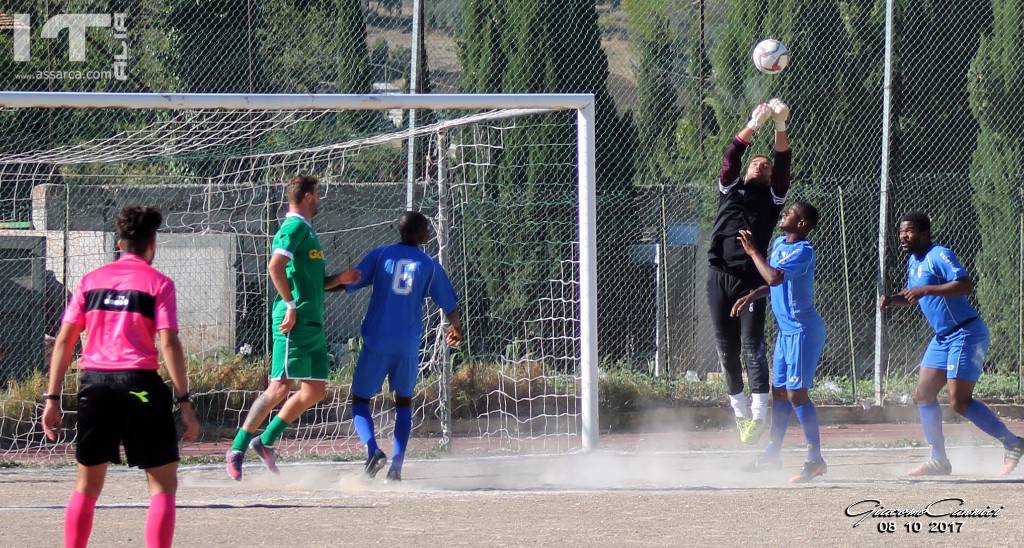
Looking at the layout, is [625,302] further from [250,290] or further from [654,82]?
[654,82]

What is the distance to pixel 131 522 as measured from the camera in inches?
258

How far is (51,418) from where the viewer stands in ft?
17.5

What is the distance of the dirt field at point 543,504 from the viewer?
20.1 ft

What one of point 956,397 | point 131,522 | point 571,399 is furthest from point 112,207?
point 956,397

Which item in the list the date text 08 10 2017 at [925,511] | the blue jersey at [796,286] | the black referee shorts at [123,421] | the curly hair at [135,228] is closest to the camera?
the black referee shorts at [123,421]

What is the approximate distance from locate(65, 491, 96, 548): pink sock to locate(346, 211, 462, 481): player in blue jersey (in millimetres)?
3005

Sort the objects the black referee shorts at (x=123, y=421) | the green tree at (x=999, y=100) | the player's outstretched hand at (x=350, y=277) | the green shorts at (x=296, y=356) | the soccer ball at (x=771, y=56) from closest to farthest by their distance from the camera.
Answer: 1. the black referee shorts at (x=123, y=421)
2. the green shorts at (x=296, y=356)
3. the player's outstretched hand at (x=350, y=277)
4. the soccer ball at (x=771, y=56)
5. the green tree at (x=999, y=100)

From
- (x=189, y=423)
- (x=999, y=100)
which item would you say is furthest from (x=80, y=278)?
(x=999, y=100)

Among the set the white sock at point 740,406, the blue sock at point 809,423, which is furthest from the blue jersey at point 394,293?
the blue sock at point 809,423

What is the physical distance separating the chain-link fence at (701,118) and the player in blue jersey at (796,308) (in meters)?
4.26

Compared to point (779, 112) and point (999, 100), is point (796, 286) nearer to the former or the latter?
point (779, 112)

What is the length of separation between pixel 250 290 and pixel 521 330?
8.98 feet

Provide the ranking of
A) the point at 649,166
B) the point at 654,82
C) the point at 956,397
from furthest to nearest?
1. the point at 654,82
2. the point at 649,166
3. the point at 956,397

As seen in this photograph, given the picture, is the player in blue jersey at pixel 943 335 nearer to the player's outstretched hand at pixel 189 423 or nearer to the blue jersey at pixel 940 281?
the blue jersey at pixel 940 281
